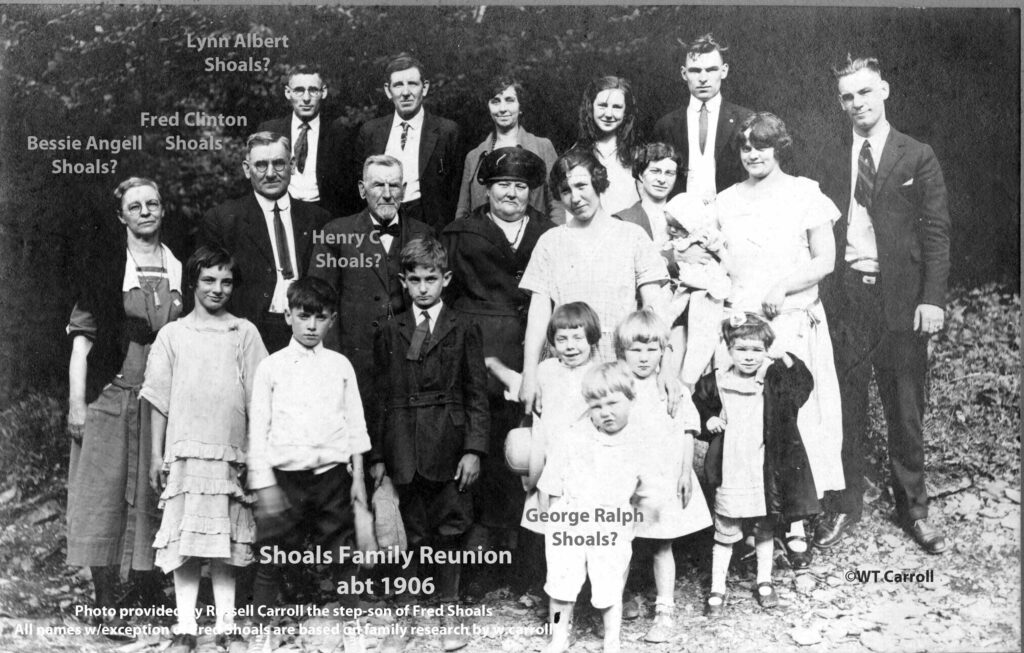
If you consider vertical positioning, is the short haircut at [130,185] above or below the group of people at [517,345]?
above

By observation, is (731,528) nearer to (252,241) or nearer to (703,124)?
(703,124)

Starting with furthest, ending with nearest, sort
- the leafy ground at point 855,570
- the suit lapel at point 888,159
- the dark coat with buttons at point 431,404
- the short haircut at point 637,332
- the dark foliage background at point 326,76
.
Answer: the suit lapel at point 888,159, the dark foliage background at point 326,76, the leafy ground at point 855,570, the short haircut at point 637,332, the dark coat with buttons at point 431,404

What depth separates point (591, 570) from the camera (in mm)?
5879

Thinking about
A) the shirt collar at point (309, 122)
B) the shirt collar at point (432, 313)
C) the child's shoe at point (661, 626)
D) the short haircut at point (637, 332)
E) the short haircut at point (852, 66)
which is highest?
the short haircut at point (852, 66)

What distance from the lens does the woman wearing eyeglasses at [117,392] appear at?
5.96 metres

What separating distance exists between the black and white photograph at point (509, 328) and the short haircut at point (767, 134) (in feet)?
0.11

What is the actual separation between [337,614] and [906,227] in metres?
3.84

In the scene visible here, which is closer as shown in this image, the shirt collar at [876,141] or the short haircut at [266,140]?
the short haircut at [266,140]

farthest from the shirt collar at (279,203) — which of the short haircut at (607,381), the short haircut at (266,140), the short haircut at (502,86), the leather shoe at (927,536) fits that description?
the leather shoe at (927,536)

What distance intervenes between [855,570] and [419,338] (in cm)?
278

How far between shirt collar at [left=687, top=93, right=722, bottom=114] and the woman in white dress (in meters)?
0.19

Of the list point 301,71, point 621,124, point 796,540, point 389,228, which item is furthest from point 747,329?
point 301,71

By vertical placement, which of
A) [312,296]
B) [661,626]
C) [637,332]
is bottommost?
[661,626]

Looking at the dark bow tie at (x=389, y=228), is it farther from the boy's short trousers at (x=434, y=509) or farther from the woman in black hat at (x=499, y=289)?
the boy's short trousers at (x=434, y=509)
